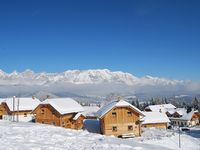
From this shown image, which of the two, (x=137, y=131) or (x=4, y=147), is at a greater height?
(x=4, y=147)

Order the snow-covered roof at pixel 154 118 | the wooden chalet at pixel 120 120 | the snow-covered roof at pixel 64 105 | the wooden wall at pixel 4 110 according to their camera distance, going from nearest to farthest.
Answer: the wooden chalet at pixel 120 120
the snow-covered roof at pixel 64 105
the wooden wall at pixel 4 110
the snow-covered roof at pixel 154 118

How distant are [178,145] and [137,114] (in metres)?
13.4

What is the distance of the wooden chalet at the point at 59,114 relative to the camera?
63.7 meters

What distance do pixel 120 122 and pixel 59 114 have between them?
1302 centimetres

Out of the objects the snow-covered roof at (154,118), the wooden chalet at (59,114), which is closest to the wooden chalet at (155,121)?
the snow-covered roof at (154,118)

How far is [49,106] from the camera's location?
212ft

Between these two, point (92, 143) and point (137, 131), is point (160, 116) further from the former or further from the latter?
point (92, 143)

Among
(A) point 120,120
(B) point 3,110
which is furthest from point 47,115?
(B) point 3,110

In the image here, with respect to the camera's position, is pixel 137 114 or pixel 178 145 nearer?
pixel 178 145

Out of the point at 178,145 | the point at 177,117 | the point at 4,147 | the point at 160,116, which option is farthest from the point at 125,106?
the point at 177,117

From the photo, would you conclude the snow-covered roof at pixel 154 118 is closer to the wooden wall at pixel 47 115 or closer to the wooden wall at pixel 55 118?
the wooden wall at pixel 55 118

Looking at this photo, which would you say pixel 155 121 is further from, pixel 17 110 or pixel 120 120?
pixel 17 110

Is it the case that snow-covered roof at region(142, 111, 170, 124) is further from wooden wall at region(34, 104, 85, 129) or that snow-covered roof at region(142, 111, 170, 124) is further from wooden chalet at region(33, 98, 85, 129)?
wooden wall at region(34, 104, 85, 129)

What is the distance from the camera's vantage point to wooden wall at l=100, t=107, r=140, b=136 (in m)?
56.8
